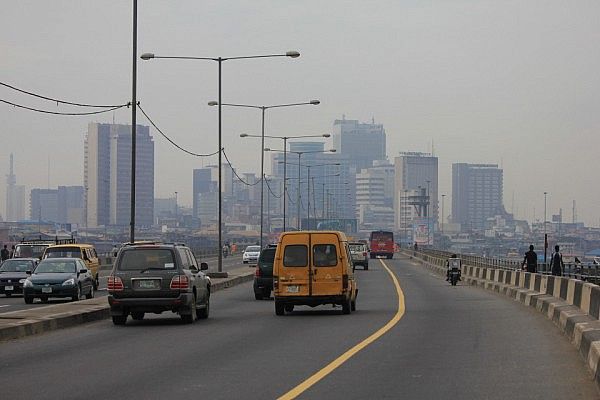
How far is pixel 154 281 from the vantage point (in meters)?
26.9

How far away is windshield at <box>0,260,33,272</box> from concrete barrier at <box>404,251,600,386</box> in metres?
16.8

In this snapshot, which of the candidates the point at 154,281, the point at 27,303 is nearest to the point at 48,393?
the point at 154,281

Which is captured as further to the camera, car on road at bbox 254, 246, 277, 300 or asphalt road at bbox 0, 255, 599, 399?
car on road at bbox 254, 246, 277, 300

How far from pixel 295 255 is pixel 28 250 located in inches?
1055

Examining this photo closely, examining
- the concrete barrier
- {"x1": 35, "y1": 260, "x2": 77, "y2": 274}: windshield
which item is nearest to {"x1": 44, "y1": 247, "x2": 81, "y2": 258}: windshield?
{"x1": 35, "y1": 260, "x2": 77, "y2": 274}: windshield

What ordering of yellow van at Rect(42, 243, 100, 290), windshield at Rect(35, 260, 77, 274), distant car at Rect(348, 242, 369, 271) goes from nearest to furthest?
1. windshield at Rect(35, 260, 77, 274)
2. yellow van at Rect(42, 243, 100, 290)
3. distant car at Rect(348, 242, 369, 271)

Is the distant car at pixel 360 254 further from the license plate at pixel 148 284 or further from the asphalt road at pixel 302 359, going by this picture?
the license plate at pixel 148 284

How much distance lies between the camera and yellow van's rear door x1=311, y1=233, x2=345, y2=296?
29.9 m

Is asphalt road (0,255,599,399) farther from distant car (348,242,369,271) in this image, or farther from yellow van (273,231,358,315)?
distant car (348,242,369,271)

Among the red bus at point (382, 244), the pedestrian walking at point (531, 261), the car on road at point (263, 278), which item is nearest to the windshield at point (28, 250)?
the car on road at point (263, 278)

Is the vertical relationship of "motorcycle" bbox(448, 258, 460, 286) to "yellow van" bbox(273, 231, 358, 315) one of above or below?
below

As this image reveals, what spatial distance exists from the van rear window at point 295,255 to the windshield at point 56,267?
407 inches

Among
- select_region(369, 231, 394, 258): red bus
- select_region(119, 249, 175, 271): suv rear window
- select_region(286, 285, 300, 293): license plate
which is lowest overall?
select_region(369, 231, 394, 258): red bus

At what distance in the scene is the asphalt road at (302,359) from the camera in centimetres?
1409
